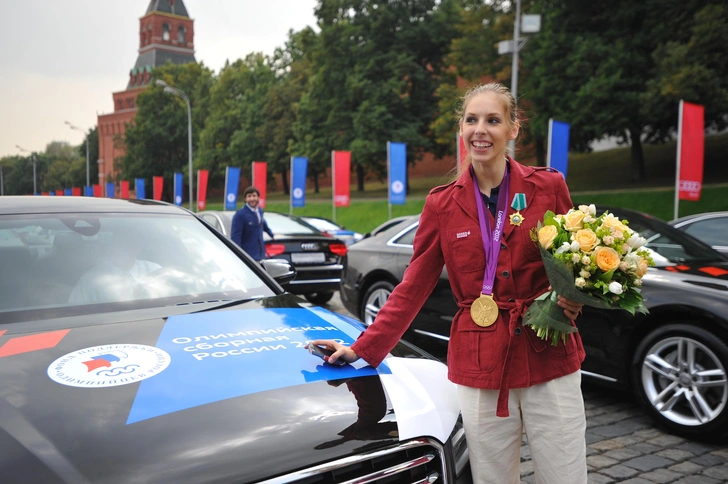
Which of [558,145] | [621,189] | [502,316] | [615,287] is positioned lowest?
[502,316]

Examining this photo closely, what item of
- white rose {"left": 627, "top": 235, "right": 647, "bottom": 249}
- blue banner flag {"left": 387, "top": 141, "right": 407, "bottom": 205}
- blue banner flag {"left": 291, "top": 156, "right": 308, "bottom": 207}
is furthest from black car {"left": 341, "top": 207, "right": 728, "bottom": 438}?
blue banner flag {"left": 291, "top": 156, "right": 308, "bottom": 207}

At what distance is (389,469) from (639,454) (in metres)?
2.62

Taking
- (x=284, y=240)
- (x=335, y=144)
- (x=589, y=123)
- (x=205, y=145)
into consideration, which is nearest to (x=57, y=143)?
(x=205, y=145)

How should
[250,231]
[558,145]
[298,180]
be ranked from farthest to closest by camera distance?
[298,180]
[558,145]
[250,231]

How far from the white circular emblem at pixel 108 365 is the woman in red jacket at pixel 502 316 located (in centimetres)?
61

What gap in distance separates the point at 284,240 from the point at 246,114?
47.4m

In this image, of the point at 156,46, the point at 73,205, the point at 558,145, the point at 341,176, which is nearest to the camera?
the point at 73,205

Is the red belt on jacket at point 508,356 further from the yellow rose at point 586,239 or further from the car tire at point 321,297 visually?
the car tire at point 321,297

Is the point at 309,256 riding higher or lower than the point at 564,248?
lower

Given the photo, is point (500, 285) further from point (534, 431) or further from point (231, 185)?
point (231, 185)

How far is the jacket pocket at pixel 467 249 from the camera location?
2.10 meters

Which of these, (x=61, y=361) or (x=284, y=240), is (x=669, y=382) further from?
(x=284, y=240)

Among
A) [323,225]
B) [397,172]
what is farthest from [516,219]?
[397,172]

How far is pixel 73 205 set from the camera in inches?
126
